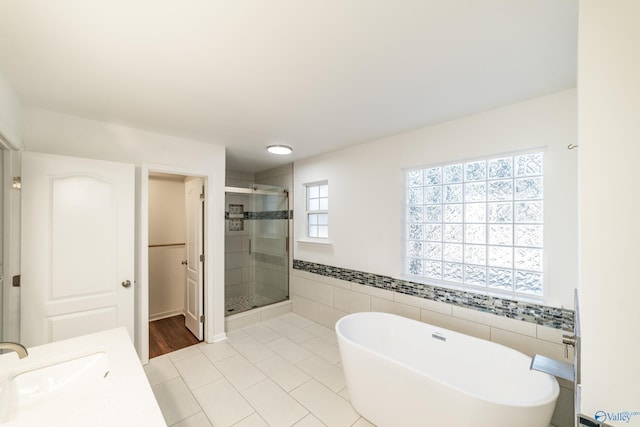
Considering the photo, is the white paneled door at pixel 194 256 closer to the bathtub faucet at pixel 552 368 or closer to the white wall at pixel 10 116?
the white wall at pixel 10 116

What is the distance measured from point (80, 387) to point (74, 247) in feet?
4.73

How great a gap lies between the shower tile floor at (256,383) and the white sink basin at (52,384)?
0.95m

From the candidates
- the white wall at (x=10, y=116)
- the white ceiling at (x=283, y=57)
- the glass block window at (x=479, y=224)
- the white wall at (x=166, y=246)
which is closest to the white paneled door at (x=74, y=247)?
the white wall at (x=10, y=116)

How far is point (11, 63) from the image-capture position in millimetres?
1458

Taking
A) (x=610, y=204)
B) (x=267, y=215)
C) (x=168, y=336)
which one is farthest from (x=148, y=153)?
(x=610, y=204)

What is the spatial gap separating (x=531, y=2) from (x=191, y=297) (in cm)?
408

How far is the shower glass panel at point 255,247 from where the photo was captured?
359 cm

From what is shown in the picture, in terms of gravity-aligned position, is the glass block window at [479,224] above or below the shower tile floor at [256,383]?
above

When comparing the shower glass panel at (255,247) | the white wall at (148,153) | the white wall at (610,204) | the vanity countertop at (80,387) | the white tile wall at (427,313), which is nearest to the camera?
the white wall at (610,204)

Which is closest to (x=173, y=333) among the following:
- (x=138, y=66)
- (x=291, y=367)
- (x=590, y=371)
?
(x=291, y=367)

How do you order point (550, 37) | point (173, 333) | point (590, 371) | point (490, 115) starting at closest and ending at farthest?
point (590, 371) → point (550, 37) → point (490, 115) → point (173, 333)

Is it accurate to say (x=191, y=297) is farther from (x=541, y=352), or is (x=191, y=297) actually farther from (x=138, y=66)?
(x=541, y=352)

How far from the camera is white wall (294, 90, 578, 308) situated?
1802mm

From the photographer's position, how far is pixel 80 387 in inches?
44.7
